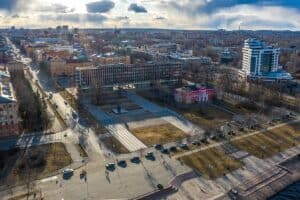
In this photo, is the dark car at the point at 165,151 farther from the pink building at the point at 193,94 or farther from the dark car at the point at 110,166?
the pink building at the point at 193,94

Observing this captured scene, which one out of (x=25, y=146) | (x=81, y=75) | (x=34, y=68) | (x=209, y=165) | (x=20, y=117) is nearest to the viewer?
(x=209, y=165)

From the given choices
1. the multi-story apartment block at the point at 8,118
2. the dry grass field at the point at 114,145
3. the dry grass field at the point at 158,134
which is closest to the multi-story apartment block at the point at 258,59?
the dry grass field at the point at 158,134

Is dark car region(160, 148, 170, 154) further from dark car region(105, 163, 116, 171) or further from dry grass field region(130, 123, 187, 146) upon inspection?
dark car region(105, 163, 116, 171)

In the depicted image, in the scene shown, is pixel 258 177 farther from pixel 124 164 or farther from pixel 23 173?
pixel 23 173

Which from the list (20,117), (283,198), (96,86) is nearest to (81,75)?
(96,86)

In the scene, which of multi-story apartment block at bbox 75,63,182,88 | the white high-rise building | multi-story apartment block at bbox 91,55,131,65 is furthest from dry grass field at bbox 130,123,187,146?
multi-story apartment block at bbox 91,55,131,65

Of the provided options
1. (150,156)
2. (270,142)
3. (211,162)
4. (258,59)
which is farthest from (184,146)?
(258,59)

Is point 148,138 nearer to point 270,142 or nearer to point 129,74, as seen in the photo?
point 270,142
